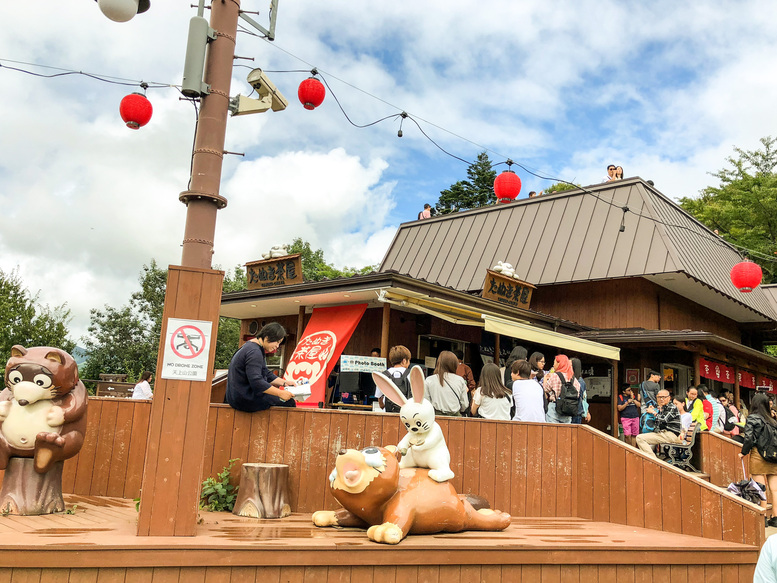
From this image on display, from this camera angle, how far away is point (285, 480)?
572 cm

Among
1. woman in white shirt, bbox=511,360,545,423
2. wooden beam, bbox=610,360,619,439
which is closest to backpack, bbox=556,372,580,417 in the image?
woman in white shirt, bbox=511,360,545,423

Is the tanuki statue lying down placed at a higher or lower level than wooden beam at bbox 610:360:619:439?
lower

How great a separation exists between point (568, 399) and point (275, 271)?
6.56m

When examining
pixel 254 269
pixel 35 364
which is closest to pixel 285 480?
pixel 35 364

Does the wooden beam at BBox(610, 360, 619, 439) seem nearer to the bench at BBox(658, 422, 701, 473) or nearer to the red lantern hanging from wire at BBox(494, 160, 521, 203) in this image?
the bench at BBox(658, 422, 701, 473)

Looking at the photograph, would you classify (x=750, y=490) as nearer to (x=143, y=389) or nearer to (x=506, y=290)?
(x=506, y=290)

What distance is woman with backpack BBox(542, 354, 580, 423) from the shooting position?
313 inches

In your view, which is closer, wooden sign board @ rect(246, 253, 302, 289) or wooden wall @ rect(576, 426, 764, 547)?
wooden wall @ rect(576, 426, 764, 547)

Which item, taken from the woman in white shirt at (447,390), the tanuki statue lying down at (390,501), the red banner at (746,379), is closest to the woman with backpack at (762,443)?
the woman in white shirt at (447,390)

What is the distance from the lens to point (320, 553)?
14.6 ft

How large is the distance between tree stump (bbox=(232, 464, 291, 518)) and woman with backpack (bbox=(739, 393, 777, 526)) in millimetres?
5727

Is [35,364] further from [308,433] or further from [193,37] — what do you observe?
[193,37]

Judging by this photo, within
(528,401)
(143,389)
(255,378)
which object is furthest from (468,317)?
(143,389)

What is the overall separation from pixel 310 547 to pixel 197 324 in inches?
73.2
